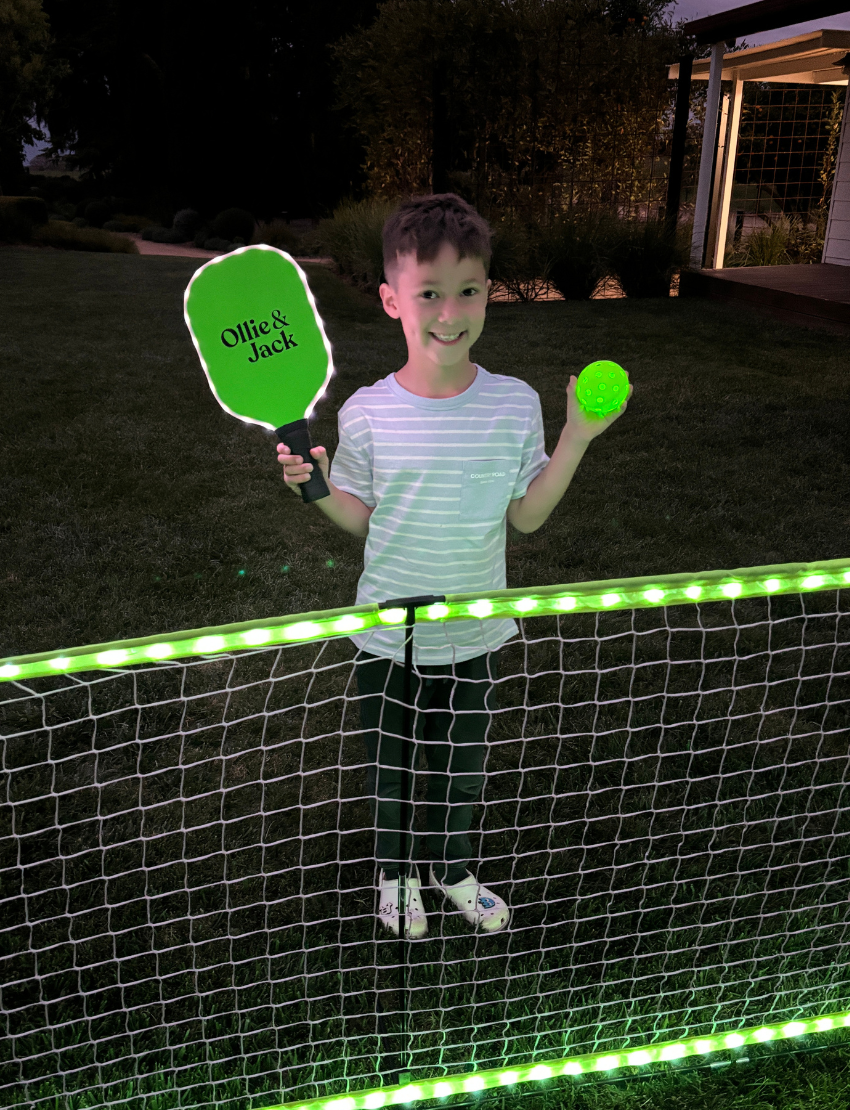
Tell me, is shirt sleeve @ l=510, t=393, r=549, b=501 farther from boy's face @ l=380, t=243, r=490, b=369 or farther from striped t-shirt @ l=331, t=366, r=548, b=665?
boy's face @ l=380, t=243, r=490, b=369

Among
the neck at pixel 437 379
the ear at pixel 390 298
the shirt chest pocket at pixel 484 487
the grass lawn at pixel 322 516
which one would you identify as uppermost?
the ear at pixel 390 298

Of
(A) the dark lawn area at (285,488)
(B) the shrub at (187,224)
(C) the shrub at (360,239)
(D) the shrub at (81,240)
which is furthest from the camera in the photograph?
(B) the shrub at (187,224)

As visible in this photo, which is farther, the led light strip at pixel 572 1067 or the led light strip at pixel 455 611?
the led light strip at pixel 572 1067

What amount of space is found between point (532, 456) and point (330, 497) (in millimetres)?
471

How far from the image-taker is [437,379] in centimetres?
195

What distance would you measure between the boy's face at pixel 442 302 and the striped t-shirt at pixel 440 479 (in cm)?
11

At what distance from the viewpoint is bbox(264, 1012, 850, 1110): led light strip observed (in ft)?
6.17

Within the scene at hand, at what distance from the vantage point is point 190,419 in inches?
259

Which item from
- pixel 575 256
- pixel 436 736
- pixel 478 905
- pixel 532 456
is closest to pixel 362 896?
pixel 478 905

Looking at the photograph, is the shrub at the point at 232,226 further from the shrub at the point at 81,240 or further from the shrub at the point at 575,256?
the shrub at the point at 575,256

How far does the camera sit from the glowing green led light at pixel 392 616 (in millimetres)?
1596

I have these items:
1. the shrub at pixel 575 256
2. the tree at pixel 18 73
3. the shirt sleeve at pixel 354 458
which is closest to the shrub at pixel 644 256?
the shrub at pixel 575 256

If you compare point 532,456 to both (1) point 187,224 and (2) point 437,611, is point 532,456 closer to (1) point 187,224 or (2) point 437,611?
(2) point 437,611

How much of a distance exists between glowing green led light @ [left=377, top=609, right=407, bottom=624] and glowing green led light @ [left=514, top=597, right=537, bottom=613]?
211mm
